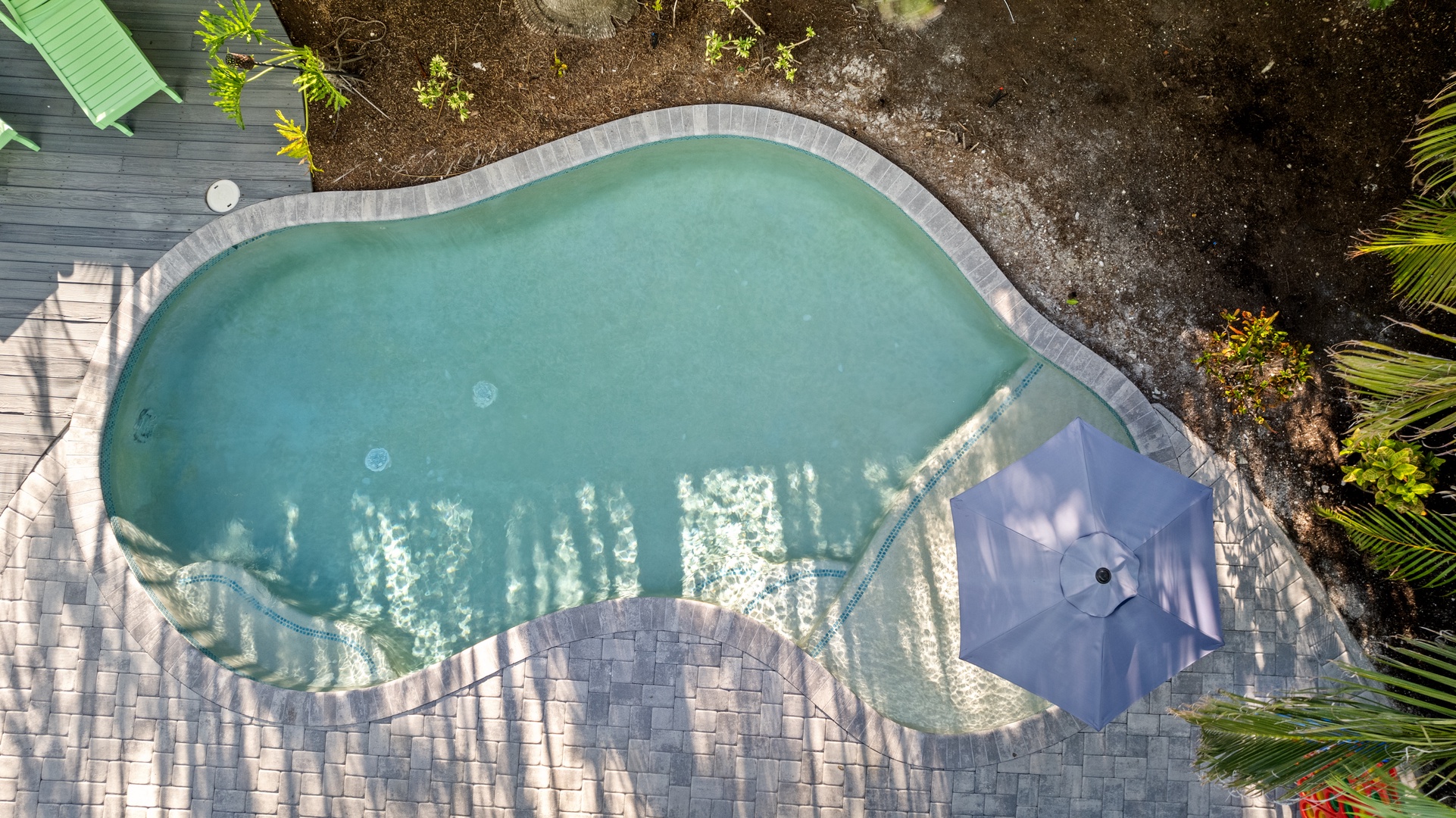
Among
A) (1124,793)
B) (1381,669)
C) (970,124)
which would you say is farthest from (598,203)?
(1381,669)

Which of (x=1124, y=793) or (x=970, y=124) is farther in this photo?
(x=970, y=124)

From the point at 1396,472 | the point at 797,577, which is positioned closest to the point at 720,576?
the point at 797,577

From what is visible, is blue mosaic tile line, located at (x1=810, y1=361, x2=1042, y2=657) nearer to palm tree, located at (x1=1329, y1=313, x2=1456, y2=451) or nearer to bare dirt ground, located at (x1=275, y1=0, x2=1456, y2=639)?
bare dirt ground, located at (x1=275, y1=0, x2=1456, y2=639)

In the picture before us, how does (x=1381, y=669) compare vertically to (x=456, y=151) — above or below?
below

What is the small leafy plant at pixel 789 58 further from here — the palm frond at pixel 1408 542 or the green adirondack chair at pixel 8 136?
the green adirondack chair at pixel 8 136

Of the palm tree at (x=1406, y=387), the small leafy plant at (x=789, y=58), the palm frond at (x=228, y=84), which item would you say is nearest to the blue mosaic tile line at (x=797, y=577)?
the palm tree at (x=1406, y=387)

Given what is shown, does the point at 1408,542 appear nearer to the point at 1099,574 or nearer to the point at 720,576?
the point at 1099,574

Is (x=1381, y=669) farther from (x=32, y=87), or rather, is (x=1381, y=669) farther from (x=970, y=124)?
(x=32, y=87)
